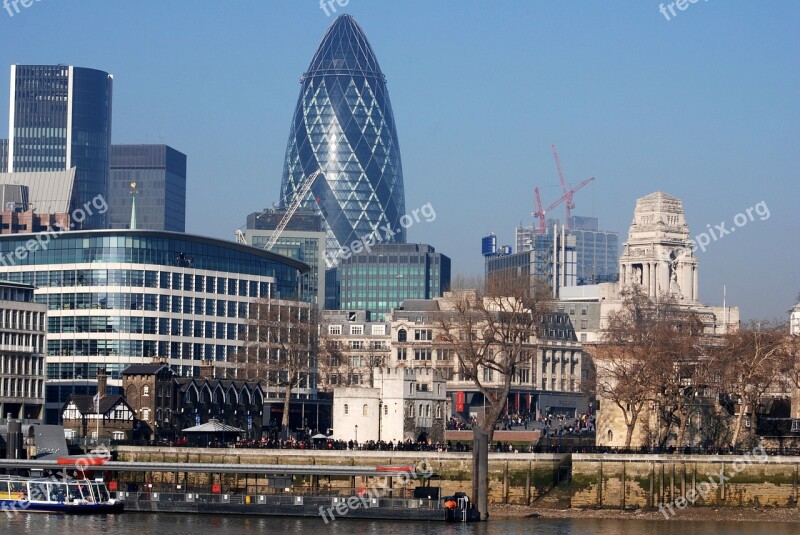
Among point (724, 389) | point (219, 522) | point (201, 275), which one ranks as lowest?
point (219, 522)

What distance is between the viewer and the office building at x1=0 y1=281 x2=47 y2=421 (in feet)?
518

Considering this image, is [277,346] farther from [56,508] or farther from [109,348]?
[56,508]

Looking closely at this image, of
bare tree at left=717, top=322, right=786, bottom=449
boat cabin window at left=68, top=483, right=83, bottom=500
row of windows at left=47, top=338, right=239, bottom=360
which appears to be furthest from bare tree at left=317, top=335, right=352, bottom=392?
boat cabin window at left=68, top=483, right=83, bottom=500

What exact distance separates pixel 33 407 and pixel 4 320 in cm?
960

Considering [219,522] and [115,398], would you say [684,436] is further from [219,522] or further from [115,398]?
[115,398]

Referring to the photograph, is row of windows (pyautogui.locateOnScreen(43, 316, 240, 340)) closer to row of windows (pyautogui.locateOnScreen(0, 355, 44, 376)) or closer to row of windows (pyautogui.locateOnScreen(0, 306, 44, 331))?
row of windows (pyautogui.locateOnScreen(0, 306, 44, 331))

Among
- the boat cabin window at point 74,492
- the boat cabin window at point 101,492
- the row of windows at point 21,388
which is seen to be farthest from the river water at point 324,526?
the row of windows at point 21,388

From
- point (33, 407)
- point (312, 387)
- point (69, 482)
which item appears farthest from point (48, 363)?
point (69, 482)

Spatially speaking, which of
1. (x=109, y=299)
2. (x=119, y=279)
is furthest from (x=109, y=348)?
(x=119, y=279)

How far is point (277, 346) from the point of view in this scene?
17375 centimetres

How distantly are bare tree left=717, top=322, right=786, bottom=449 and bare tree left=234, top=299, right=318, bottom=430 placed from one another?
5098 cm

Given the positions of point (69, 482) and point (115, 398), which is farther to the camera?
point (115, 398)

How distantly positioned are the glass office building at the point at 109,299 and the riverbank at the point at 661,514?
7712 cm

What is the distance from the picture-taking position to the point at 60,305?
7111 inches
